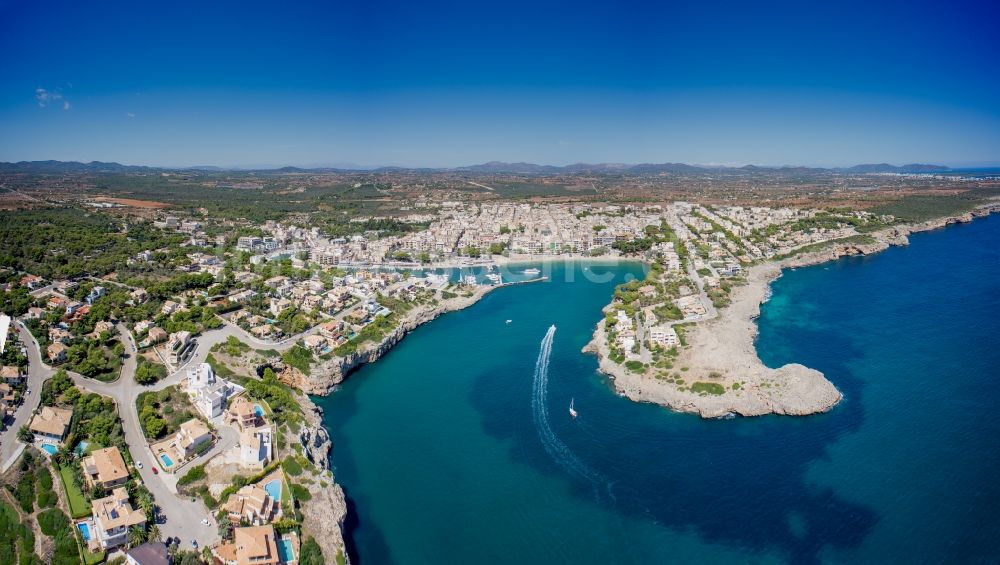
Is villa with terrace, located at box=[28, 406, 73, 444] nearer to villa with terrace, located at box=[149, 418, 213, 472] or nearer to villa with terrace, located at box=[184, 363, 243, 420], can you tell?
villa with terrace, located at box=[149, 418, 213, 472]

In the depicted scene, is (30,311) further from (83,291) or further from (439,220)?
(439,220)

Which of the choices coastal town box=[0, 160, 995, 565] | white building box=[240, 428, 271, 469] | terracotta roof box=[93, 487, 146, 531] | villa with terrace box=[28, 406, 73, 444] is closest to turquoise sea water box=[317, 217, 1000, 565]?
coastal town box=[0, 160, 995, 565]

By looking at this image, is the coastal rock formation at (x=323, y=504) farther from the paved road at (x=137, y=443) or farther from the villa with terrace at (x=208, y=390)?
the villa with terrace at (x=208, y=390)

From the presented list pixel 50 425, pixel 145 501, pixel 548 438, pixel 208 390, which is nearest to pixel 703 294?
pixel 548 438

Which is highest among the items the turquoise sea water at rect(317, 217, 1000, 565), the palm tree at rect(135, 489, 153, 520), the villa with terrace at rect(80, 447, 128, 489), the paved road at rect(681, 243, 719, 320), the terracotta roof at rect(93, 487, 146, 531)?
the paved road at rect(681, 243, 719, 320)

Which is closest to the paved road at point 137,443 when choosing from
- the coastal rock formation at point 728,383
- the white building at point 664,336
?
the coastal rock formation at point 728,383
